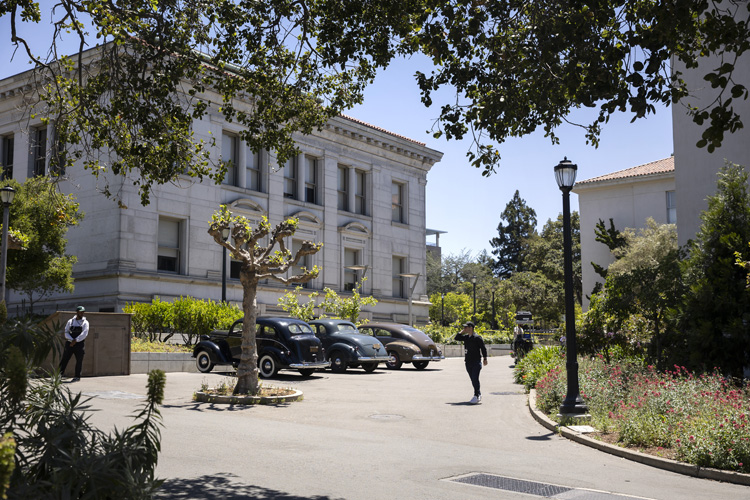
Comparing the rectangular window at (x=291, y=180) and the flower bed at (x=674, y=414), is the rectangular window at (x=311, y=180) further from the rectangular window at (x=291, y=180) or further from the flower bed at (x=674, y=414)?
the flower bed at (x=674, y=414)

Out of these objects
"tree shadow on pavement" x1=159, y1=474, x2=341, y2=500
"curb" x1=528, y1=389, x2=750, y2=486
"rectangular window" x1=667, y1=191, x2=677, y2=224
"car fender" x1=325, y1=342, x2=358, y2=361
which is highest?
"rectangular window" x1=667, y1=191, x2=677, y2=224

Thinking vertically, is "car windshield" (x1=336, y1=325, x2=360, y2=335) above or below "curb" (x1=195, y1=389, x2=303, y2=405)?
above

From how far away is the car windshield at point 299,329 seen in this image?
21344mm

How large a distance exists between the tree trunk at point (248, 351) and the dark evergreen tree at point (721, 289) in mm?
9426

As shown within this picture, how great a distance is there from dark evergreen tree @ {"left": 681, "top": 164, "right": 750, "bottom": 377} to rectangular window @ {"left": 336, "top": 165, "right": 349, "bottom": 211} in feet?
99.2

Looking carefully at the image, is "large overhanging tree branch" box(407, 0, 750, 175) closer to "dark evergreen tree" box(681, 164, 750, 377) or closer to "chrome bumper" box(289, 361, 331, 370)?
"dark evergreen tree" box(681, 164, 750, 377)

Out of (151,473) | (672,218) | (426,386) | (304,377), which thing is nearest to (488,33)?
(151,473)

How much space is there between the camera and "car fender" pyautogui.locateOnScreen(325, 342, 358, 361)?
77.5 ft

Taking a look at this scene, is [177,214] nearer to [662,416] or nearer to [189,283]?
[189,283]

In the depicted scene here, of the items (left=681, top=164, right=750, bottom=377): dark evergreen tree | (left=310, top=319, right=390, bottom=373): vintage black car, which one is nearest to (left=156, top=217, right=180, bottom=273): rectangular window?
(left=310, top=319, right=390, bottom=373): vintage black car

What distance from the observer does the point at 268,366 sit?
68.0 feet

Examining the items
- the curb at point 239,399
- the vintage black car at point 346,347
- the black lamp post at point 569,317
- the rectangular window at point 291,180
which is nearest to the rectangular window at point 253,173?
the rectangular window at point 291,180

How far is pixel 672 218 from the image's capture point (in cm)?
4312

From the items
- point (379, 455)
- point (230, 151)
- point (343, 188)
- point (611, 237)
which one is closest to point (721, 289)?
point (379, 455)
